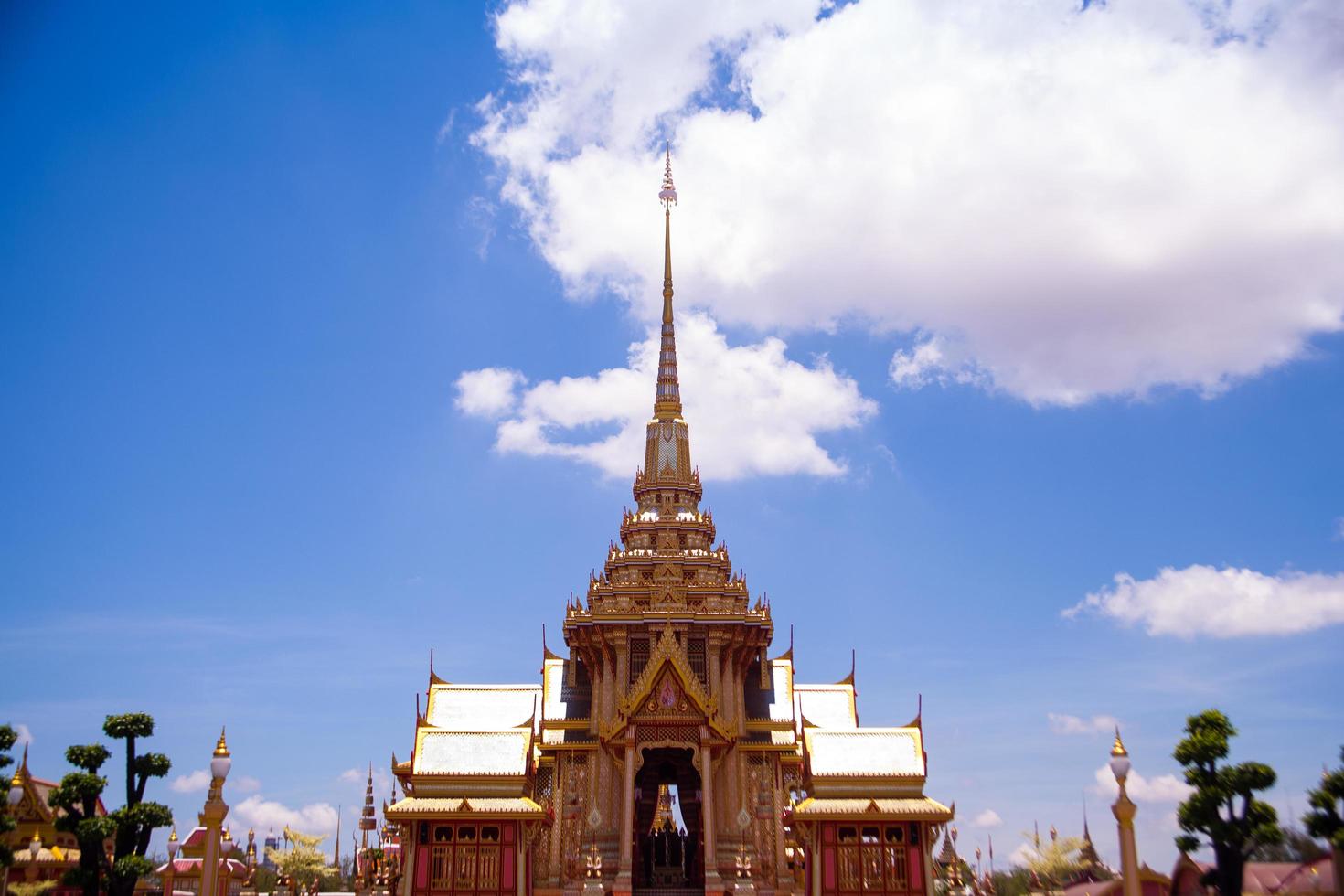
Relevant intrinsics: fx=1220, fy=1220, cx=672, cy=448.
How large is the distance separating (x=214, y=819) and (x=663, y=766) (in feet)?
105

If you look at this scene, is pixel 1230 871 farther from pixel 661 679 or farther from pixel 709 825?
pixel 661 679

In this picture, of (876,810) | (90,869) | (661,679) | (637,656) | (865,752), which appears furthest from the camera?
(637,656)

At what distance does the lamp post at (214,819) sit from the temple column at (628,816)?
76.0ft

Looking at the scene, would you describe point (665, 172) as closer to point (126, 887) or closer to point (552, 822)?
point (552, 822)

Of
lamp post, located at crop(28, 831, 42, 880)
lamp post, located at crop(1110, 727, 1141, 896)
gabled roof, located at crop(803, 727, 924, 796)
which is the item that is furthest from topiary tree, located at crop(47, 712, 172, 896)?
lamp post, located at crop(1110, 727, 1141, 896)

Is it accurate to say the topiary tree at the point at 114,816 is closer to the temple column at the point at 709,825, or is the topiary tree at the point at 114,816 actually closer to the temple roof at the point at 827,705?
the temple column at the point at 709,825

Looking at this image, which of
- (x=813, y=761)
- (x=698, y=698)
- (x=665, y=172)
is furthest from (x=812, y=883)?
(x=665, y=172)

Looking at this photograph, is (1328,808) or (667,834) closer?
(1328,808)

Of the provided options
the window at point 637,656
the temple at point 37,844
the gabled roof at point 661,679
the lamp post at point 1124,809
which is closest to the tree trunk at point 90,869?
the temple at point 37,844

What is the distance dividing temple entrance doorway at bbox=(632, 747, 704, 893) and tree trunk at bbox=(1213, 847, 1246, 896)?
62.8 feet

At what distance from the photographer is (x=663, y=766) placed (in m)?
54.3

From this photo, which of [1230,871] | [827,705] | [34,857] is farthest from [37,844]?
[1230,871]

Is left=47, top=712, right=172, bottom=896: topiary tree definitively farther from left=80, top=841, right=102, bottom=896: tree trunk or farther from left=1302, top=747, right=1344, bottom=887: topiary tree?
left=1302, top=747, right=1344, bottom=887: topiary tree

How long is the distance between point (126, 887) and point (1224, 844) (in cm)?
3500
